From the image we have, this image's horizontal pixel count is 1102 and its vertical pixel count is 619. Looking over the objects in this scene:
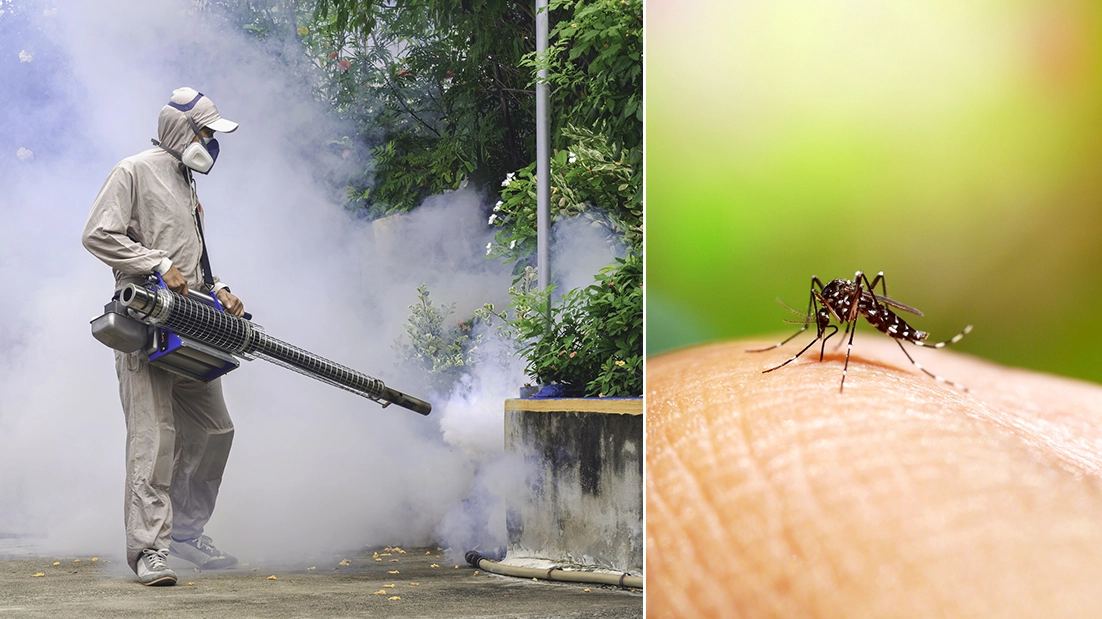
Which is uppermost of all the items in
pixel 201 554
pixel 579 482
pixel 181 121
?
pixel 181 121

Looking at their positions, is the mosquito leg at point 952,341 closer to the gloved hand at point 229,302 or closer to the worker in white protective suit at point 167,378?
the worker in white protective suit at point 167,378

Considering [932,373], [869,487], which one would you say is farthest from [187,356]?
[932,373]

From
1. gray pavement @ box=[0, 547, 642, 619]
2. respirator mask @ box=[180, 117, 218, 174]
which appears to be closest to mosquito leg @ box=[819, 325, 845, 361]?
gray pavement @ box=[0, 547, 642, 619]

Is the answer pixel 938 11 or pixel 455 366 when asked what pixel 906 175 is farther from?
pixel 455 366

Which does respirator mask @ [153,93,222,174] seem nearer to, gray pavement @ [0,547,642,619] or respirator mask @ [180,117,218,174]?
respirator mask @ [180,117,218,174]

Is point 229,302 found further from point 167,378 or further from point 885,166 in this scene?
point 885,166
